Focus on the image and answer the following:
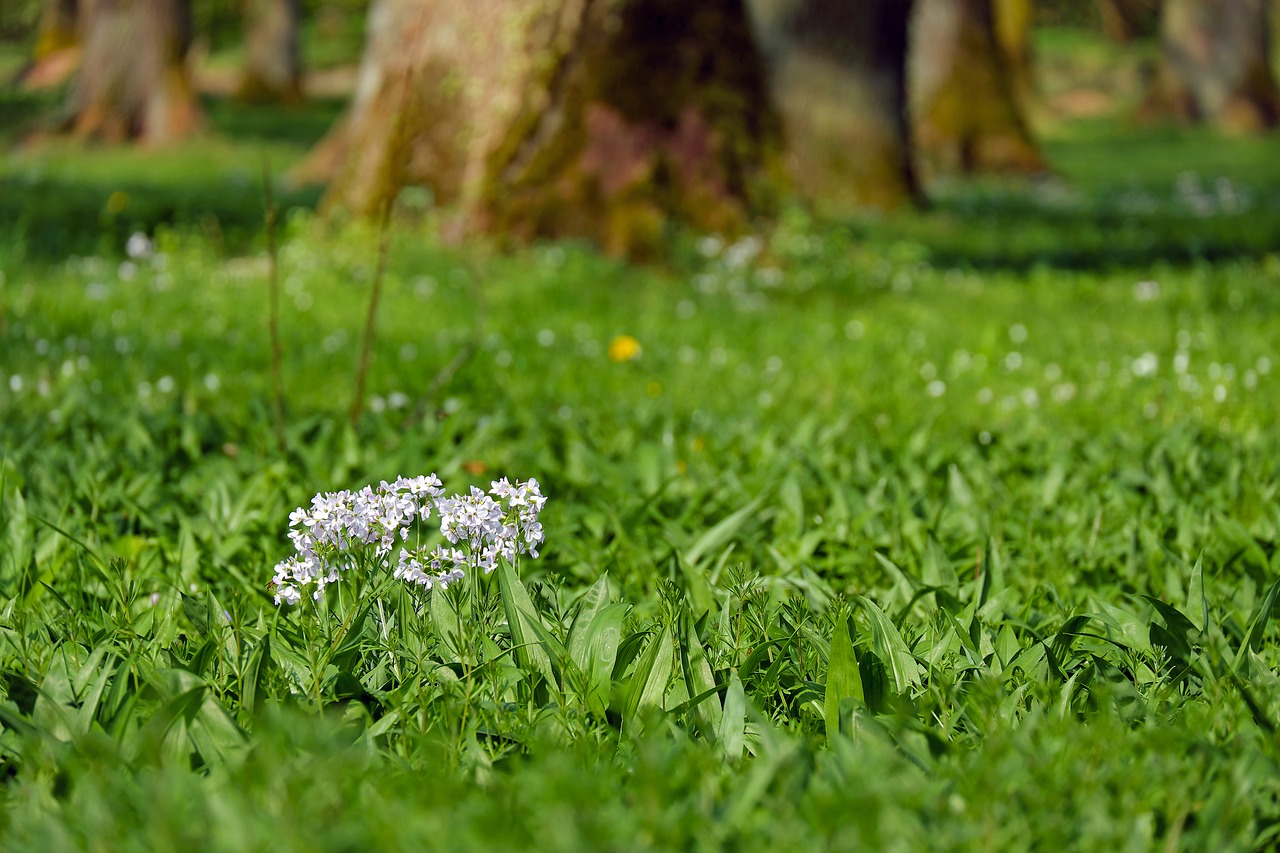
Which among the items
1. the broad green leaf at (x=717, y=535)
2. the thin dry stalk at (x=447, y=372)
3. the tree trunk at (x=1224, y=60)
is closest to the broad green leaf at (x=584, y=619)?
the broad green leaf at (x=717, y=535)

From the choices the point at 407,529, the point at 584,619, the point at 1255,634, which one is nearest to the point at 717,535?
the point at 584,619

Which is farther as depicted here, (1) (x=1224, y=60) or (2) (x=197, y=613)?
(1) (x=1224, y=60)

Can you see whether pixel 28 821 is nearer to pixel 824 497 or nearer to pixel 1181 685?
pixel 1181 685

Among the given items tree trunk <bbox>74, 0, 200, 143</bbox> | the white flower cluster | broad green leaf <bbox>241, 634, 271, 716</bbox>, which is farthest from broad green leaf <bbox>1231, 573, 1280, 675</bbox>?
tree trunk <bbox>74, 0, 200, 143</bbox>

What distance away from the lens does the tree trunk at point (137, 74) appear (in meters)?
13.6

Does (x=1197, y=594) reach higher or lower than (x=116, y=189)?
higher

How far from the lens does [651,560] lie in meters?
2.68

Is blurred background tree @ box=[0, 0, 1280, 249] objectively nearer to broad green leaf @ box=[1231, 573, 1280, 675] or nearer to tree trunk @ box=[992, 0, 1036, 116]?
broad green leaf @ box=[1231, 573, 1280, 675]

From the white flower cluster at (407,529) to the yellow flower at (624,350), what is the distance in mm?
2560

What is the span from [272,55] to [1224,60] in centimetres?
1740

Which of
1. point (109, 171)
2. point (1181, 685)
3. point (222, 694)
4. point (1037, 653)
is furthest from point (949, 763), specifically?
point (109, 171)

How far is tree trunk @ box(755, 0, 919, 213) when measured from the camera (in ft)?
30.1

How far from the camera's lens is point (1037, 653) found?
2.04m

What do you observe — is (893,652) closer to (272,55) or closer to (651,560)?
(651,560)
